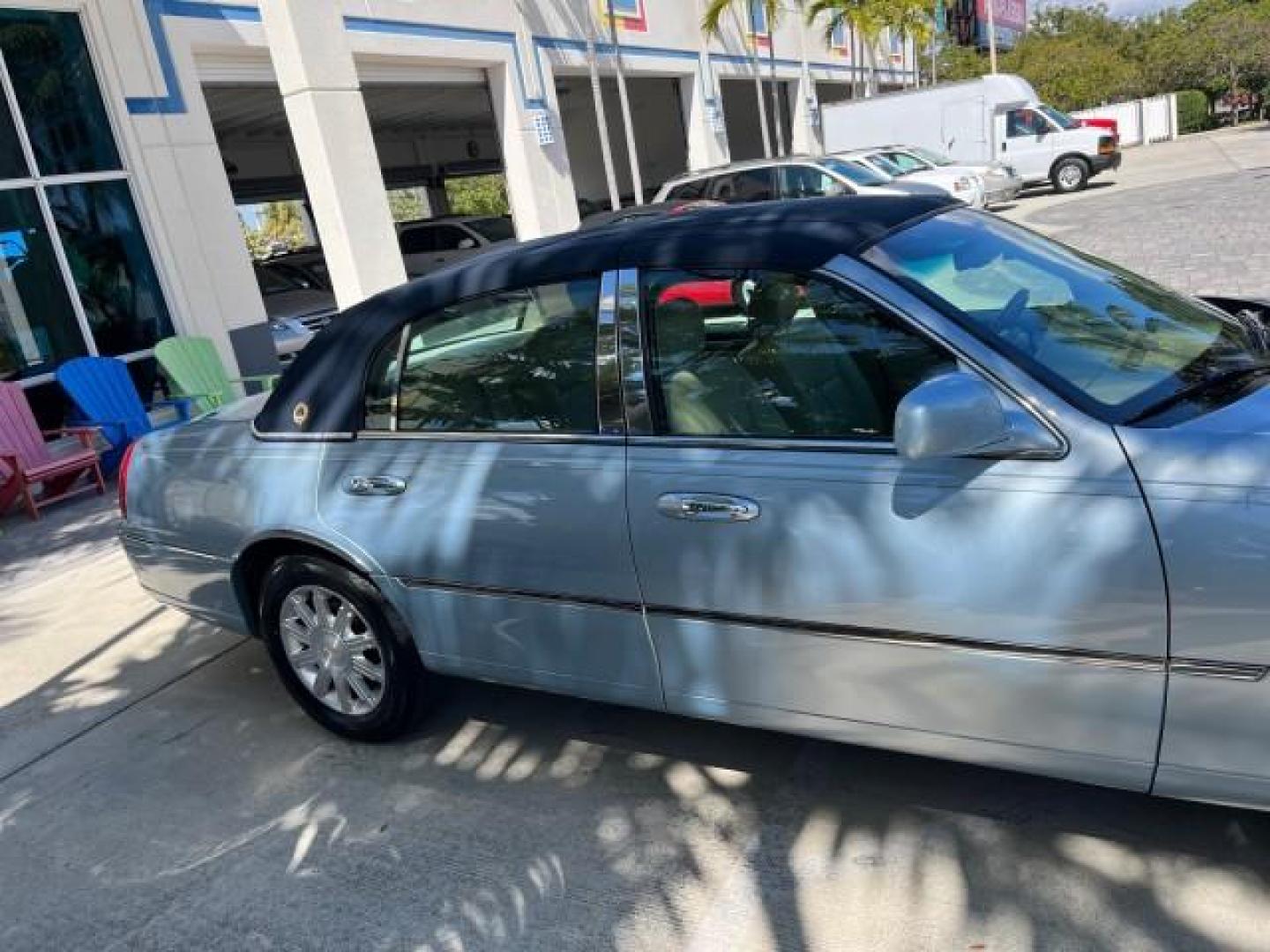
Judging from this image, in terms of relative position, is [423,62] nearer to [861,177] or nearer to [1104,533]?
[861,177]

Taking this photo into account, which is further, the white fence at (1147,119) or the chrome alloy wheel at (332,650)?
the white fence at (1147,119)

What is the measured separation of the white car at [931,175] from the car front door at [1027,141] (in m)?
5.27

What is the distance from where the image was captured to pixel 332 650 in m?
3.51

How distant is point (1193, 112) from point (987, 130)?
20.8 m

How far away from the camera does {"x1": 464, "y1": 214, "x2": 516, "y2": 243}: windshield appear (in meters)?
16.9

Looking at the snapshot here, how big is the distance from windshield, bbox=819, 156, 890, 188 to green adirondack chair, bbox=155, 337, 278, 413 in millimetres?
9684

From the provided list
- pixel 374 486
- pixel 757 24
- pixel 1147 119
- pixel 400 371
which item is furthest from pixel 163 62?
pixel 1147 119

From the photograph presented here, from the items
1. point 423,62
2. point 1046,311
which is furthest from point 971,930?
point 423,62

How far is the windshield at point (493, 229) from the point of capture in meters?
16.9

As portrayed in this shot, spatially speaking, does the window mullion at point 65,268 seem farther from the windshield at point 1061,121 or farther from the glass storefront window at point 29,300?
the windshield at point 1061,121

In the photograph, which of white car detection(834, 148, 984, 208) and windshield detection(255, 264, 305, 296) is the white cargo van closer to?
white car detection(834, 148, 984, 208)

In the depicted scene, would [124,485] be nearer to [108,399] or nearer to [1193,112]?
[108,399]

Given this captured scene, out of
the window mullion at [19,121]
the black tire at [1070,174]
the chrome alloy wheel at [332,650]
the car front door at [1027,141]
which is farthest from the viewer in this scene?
the car front door at [1027,141]

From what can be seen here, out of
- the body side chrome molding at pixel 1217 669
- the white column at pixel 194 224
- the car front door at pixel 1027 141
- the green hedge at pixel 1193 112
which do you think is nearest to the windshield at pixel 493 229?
the white column at pixel 194 224
